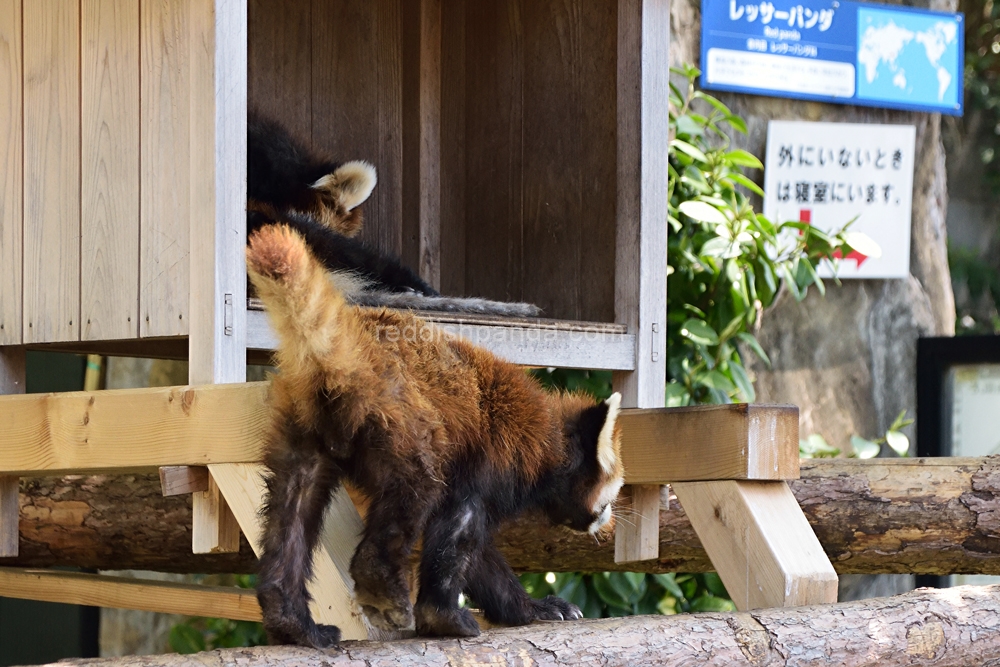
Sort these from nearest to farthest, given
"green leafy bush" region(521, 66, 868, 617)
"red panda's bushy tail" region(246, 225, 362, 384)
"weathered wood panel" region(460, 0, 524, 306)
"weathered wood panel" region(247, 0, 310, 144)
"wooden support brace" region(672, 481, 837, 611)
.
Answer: "red panda's bushy tail" region(246, 225, 362, 384), "wooden support brace" region(672, 481, 837, 611), "weathered wood panel" region(460, 0, 524, 306), "weathered wood panel" region(247, 0, 310, 144), "green leafy bush" region(521, 66, 868, 617)

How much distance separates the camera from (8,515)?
9.94 feet

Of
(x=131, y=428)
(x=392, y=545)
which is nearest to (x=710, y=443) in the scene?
(x=392, y=545)

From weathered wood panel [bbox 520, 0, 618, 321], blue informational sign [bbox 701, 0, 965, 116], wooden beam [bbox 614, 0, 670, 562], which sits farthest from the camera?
blue informational sign [bbox 701, 0, 965, 116]

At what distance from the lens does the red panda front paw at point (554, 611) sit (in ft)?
8.96

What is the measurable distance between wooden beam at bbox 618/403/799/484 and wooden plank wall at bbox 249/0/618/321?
36cm

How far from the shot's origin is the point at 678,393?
14.7 feet

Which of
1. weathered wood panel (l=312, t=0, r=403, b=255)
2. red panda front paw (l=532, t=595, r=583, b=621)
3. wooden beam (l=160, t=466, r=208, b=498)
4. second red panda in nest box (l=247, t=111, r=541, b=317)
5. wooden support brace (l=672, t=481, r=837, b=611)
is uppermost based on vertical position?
weathered wood panel (l=312, t=0, r=403, b=255)

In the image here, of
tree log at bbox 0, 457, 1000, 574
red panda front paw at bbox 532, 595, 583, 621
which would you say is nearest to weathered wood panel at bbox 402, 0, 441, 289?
tree log at bbox 0, 457, 1000, 574

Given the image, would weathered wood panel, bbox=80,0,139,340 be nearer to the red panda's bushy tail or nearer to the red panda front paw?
the red panda's bushy tail

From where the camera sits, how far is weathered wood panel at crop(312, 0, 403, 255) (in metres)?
3.53

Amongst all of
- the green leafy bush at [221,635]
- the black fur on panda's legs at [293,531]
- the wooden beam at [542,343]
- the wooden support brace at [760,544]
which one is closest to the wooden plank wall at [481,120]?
the wooden beam at [542,343]

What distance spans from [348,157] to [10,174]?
43.3 inches

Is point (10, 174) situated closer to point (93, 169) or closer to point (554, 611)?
point (93, 169)

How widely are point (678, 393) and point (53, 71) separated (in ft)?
8.76
